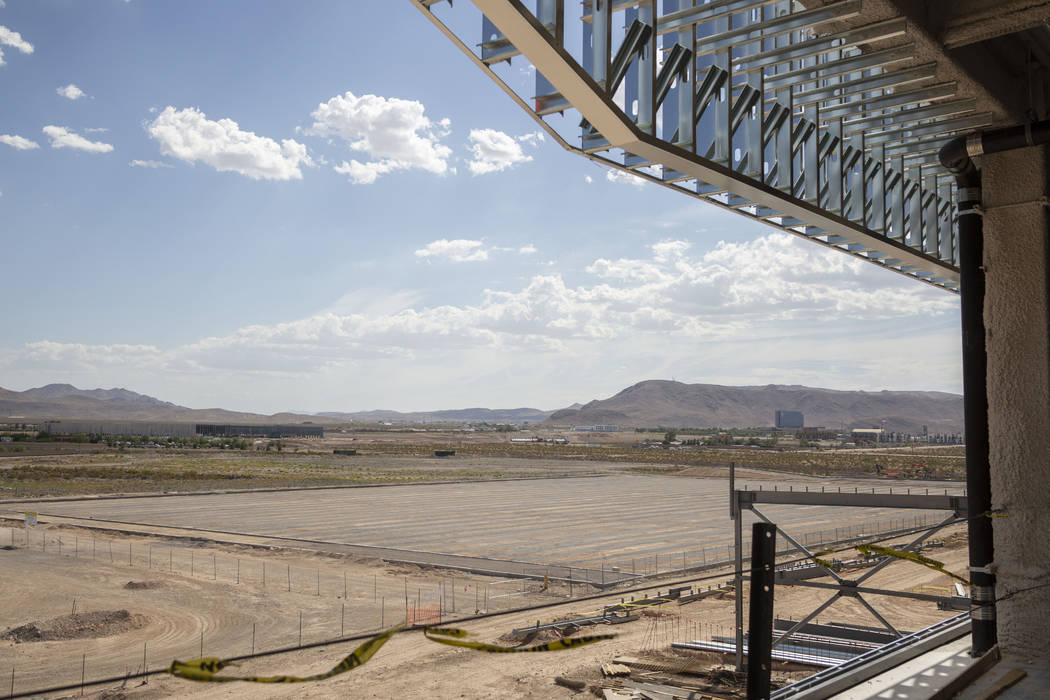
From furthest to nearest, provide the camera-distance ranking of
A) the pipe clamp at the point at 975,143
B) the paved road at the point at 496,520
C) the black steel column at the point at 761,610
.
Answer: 1. the paved road at the point at 496,520
2. the pipe clamp at the point at 975,143
3. the black steel column at the point at 761,610

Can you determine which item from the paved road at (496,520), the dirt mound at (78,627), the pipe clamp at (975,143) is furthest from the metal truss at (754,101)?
the paved road at (496,520)

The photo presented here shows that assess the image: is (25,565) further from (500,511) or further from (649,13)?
(649,13)

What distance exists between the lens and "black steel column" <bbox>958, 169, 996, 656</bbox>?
9.80m

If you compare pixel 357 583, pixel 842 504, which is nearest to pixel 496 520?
pixel 357 583

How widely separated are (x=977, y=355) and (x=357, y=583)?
24.8 m

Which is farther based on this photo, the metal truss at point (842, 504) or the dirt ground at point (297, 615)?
the dirt ground at point (297, 615)

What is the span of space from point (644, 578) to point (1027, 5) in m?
27.6

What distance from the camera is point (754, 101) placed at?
1133 cm

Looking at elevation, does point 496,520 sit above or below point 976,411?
below

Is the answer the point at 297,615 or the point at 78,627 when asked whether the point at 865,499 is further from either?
the point at 78,627

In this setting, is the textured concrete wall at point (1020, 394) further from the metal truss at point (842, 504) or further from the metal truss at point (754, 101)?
the metal truss at point (842, 504)

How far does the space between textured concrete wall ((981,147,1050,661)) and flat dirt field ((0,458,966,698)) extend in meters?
9.36

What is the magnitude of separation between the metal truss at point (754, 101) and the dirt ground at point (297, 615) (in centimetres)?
1130

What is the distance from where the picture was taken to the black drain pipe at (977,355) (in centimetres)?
976
